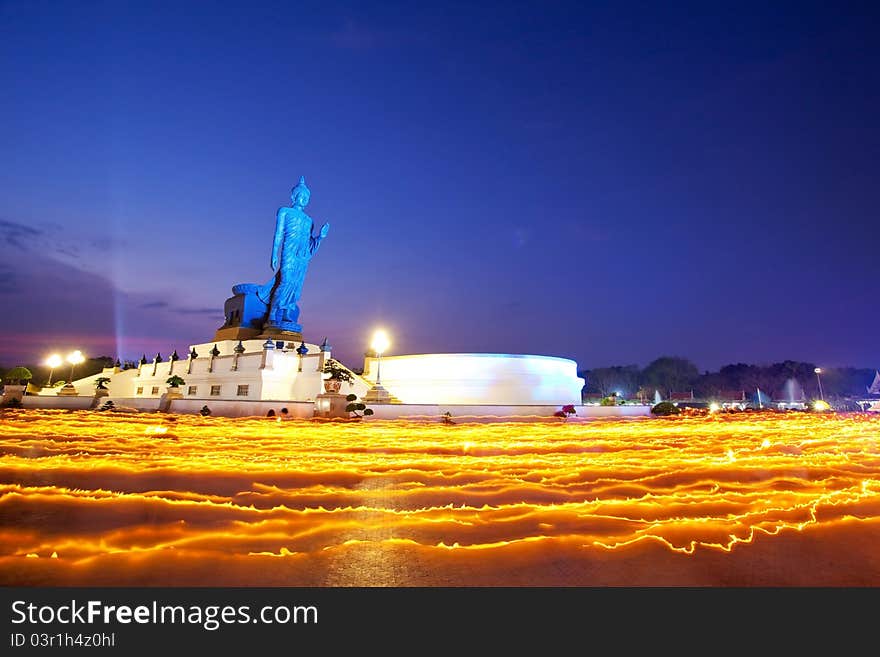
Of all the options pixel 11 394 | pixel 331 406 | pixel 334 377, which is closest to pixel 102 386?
pixel 11 394

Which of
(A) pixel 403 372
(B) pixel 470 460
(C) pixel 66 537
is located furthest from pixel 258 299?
(C) pixel 66 537

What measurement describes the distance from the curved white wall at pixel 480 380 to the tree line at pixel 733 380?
41.1 meters

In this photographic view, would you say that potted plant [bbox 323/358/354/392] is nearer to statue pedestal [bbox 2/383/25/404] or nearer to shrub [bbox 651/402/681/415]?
statue pedestal [bbox 2/383/25/404]

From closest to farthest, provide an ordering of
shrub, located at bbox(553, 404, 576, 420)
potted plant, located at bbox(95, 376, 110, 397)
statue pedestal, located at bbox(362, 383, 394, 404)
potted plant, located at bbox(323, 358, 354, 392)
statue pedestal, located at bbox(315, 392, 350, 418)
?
1. statue pedestal, located at bbox(315, 392, 350, 418)
2. shrub, located at bbox(553, 404, 576, 420)
3. potted plant, located at bbox(323, 358, 354, 392)
4. statue pedestal, located at bbox(362, 383, 394, 404)
5. potted plant, located at bbox(95, 376, 110, 397)

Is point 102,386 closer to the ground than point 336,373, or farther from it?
closer to the ground

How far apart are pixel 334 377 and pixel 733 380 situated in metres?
71.4

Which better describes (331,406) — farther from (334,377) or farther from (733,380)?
(733,380)

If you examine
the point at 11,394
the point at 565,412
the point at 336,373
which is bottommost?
the point at 565,412

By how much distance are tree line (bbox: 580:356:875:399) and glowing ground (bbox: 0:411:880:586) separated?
201ft

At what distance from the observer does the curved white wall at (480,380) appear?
28.2 m

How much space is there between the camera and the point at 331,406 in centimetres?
1989

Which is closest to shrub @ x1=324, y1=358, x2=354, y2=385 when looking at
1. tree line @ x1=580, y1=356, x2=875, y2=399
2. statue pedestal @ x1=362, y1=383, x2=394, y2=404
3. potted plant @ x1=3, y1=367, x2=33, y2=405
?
statue pedestal @ x1=362, y1=383, x2=394, y2=404

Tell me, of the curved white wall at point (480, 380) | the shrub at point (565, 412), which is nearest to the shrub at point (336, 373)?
the curved white wall at point (480, 380)

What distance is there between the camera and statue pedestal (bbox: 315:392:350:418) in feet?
64.4
